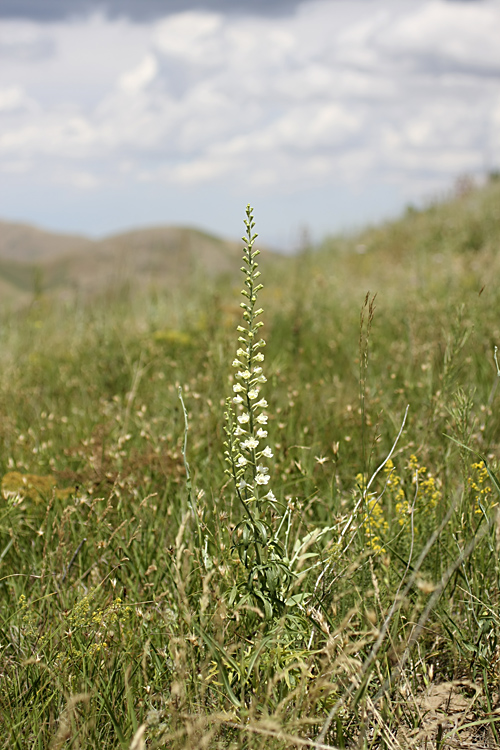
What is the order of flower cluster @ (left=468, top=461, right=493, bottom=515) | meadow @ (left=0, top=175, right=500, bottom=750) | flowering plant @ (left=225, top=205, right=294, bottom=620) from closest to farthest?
1. meadow @ (left=0, top=175, right=500, bottom=750)
2. flowering plant @ (left=225, top=205, right=294, bottom=620)
3. flower cluster @ (left=468, top=461, right=493, bottom=515)

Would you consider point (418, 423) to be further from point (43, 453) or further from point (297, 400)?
point (43, 453)

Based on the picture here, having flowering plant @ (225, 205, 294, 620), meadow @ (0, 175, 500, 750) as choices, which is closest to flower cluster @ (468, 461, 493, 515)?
meadow @ (0, 175, 500, 750)

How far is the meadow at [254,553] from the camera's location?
1.58 meters

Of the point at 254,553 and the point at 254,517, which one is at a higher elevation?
the point at 254,517

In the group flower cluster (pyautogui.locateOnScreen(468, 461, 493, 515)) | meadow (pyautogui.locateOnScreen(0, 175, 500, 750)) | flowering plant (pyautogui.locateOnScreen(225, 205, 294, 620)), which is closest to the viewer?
meadow (pyautogui.locateOnScreen(0, 175, 500, 750))

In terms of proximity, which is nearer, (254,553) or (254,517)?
(254,517)

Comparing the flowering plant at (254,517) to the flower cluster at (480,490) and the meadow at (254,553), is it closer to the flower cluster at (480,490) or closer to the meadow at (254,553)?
the meadow at (254,553)

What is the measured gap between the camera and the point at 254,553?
207 centimetres

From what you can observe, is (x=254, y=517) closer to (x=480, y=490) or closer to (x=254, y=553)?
(x=254, y=553)

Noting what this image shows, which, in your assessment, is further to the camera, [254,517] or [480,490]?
[480,490]

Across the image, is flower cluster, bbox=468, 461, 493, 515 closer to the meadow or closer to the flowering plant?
the meadow

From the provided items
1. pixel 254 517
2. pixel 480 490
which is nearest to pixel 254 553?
pixel 254 517

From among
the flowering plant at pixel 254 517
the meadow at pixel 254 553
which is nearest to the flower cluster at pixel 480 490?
the meadow at pixel 254 553

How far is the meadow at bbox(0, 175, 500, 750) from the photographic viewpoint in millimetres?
1579
